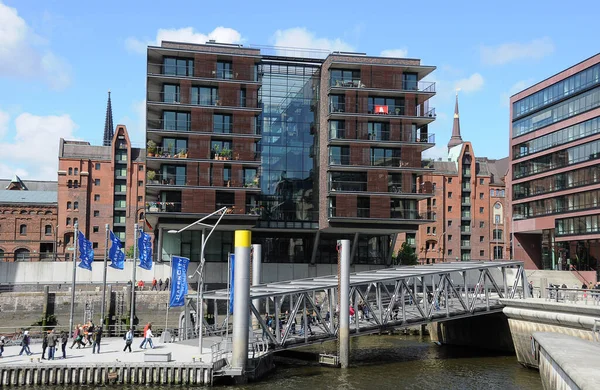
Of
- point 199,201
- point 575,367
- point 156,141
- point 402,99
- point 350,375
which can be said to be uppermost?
point 402,99

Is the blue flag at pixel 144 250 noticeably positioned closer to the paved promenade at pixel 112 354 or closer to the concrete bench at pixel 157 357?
the paved promenade at pixel 112 354

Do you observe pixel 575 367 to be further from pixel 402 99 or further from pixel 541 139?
pixel 541 139

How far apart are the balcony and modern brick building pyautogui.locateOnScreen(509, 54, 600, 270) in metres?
21.1

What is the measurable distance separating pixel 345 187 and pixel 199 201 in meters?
14.6

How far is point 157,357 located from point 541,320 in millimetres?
23083

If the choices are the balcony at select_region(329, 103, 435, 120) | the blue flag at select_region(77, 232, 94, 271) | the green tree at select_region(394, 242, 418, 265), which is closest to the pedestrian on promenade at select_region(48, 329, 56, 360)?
the blue flag at select_region(77, 232, 94, 271)

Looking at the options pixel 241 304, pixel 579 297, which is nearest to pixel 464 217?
pixel 579 297

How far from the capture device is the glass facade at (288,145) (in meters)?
73.9

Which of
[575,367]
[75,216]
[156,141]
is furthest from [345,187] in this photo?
[75,216]

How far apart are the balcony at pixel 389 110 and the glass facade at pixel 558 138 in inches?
826

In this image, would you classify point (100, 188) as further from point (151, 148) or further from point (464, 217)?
point (464, 217)

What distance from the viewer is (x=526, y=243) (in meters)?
98.9

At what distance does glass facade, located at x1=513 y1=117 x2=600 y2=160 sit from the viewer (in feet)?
265

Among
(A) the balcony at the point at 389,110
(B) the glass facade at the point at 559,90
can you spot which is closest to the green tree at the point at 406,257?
(B) the glass facade at the point at 559,90
